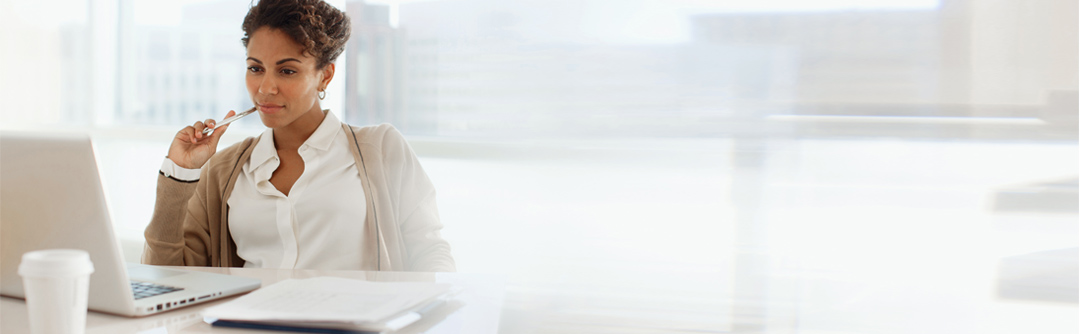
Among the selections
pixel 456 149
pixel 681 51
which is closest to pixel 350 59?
pixel 456 149

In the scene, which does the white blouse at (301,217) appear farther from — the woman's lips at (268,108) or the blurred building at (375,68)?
the blurred building at (375,68)

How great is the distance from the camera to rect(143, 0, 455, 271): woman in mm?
1188

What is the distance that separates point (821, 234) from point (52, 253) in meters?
1.88

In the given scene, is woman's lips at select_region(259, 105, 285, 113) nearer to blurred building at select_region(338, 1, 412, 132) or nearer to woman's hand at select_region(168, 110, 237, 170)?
woman's hand at select_region(168, 110, 237, 170)

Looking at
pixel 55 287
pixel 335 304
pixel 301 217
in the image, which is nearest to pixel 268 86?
pixel 301 217

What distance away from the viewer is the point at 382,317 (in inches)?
23.5

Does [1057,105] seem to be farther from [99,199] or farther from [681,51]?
[99,199]

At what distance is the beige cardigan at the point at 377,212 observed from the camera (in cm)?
121

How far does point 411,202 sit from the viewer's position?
49.4 inches

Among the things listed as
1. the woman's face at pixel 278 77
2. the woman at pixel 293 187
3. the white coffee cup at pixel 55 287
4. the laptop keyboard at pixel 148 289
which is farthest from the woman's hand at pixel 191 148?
the white coffee cup at pixel 55 287

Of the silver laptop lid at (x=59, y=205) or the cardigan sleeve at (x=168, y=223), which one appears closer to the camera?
the silver laptop lid at (x=59, y=205)

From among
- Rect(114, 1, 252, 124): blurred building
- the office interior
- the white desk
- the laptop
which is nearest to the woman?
the white desk

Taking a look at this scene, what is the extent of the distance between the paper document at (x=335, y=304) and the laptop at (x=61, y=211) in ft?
0.28

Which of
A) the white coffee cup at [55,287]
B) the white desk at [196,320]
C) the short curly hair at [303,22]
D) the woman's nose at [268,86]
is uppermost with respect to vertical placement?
the short curly hair at [303,22]
